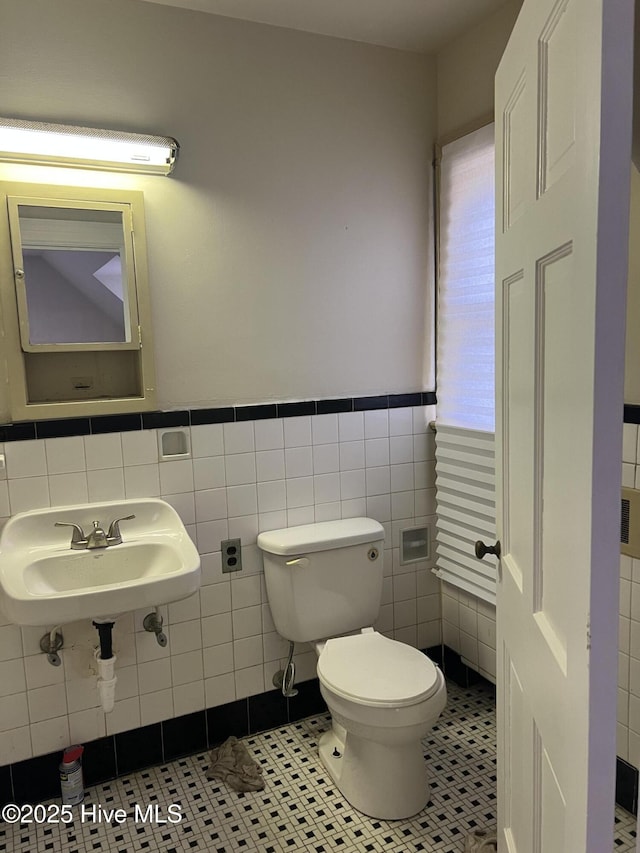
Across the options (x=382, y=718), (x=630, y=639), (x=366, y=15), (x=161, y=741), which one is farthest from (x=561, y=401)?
(x=161, y=741)

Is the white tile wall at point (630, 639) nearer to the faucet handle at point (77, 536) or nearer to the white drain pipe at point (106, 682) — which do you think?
the white drain pipe at point (106, 682)

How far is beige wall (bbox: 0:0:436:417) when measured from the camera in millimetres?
1953

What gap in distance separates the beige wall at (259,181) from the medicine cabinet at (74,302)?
0.06 meters

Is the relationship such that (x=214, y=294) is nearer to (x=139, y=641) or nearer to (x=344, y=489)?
(x=344, y=489)

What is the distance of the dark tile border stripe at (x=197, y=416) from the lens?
1.96 m

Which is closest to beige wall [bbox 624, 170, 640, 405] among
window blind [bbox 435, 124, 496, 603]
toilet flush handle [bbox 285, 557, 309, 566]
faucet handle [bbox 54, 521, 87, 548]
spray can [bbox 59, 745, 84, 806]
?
window blind [bbox 435, 124, 496, 603]

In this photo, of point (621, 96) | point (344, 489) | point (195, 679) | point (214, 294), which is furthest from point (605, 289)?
point (195, 679)

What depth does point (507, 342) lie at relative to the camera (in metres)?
1.33

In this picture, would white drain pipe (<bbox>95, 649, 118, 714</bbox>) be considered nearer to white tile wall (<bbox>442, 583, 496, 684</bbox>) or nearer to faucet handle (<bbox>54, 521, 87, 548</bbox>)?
faucet handle (<bbox>54, 521, 87, 548</bbox>)

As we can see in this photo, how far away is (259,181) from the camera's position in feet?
7.27

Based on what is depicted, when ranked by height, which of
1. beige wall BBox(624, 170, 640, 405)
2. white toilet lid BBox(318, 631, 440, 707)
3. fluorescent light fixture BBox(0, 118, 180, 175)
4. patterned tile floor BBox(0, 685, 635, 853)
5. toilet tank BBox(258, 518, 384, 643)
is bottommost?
patterned tile floor BBox(0, 685, 635, 853)

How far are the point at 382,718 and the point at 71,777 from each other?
3.35 feet

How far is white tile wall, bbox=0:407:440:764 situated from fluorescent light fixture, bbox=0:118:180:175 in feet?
2.75

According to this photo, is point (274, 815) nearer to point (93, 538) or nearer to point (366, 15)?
point (93, 538)
